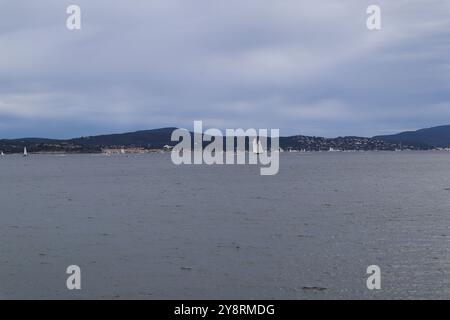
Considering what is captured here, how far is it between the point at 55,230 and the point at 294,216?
17.5 meters

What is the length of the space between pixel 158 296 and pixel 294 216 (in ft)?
78.8

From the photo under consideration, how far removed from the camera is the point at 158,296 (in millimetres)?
21719

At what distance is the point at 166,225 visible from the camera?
130ft

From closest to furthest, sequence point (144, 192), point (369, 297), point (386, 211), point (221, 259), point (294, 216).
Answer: point (369, 297) < point (221, 259) < point (294, 216) < point (386, 211) < point (144, 192)

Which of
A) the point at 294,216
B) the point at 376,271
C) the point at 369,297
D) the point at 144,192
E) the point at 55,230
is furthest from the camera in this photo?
the point at 144,192
